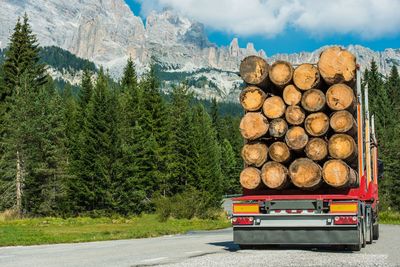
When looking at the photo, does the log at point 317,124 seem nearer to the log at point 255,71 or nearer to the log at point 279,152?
the log at point 279,152

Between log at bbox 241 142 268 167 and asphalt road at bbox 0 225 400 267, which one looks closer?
asphalt road at bbox 0 225 400 267

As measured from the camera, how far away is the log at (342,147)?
12.1 m

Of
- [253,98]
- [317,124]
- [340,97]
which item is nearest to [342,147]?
[317,124]

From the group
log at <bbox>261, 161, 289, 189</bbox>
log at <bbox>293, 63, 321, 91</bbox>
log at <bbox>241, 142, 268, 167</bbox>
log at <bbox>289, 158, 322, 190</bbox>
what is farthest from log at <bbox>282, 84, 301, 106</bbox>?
log at <bbox>261, 161, 289, 189</bbox>

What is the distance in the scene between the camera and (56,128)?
44812mm

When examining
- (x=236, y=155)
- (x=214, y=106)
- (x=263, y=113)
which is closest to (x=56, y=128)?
(x=263, y=113)

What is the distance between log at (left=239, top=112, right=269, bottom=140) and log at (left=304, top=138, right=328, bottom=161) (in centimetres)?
112

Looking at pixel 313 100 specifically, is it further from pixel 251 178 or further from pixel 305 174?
pixel 251 178

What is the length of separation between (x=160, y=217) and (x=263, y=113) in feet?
77.2

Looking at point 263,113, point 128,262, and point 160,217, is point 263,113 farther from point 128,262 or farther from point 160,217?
point 160,217

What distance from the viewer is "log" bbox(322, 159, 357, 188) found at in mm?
11992

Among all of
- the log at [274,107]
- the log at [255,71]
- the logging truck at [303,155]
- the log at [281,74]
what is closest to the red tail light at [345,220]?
the logging truck at [303,155]

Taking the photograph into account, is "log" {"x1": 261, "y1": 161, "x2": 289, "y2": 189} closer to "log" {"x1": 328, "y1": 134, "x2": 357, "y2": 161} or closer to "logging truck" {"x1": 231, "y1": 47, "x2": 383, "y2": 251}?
"logging truck" {"x1": 231, "y1": 47, "x2": 383, "y2": 251}

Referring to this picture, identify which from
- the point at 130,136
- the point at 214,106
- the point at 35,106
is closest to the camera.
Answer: the point at 35,106
